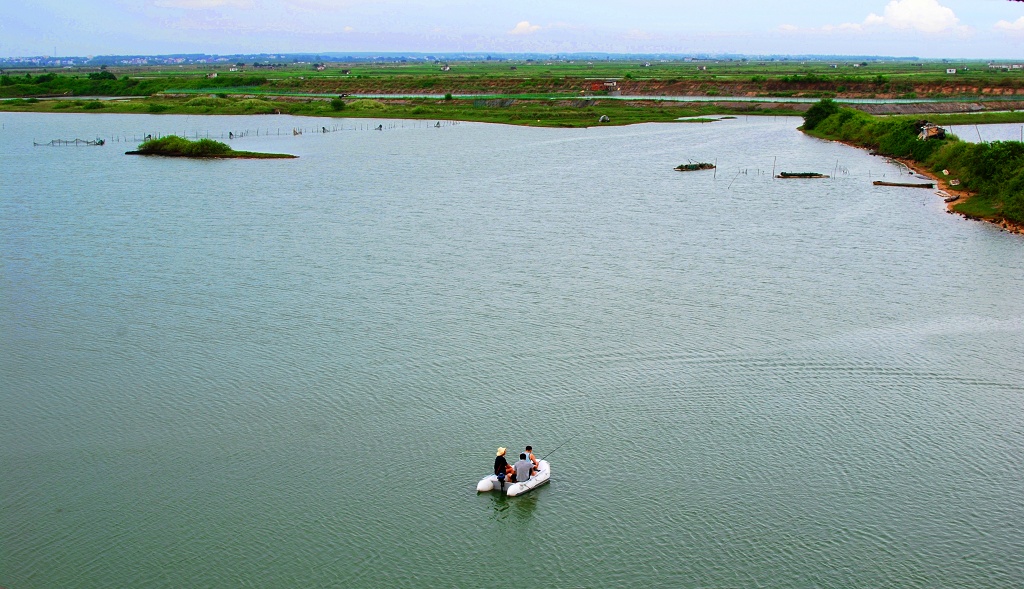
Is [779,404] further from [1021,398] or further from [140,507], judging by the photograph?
[140,507]

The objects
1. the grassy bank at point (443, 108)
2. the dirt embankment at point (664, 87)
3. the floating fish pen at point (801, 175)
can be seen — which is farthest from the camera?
the dirt embankment at point (664, 87)

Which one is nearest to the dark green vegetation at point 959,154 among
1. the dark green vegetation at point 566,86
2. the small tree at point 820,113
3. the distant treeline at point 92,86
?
the small tree at point 820,113

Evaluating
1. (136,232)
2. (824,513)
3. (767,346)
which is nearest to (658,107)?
(136,232)

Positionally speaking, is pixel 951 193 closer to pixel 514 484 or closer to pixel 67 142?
pixel 514 484

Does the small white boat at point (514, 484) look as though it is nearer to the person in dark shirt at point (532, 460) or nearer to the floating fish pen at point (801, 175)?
the person in dark shirt at point (532, 460)

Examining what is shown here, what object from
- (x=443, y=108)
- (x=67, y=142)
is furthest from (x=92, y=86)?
(x=67, y=142)

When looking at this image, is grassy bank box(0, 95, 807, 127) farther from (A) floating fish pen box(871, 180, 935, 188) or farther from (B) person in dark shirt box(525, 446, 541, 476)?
(B) person in dark shirt box(525, 446, 541, 476)

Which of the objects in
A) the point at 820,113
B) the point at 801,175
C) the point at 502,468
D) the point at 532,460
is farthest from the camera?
the point at 820,113
